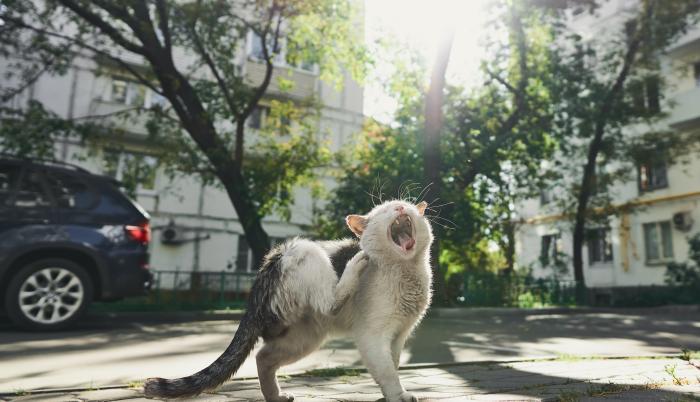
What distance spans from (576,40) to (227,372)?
17371mm

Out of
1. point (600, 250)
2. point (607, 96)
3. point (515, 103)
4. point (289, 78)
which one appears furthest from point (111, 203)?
point (600, 250)

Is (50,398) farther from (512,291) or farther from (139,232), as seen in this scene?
(512,291)

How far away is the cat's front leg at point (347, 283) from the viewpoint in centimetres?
268

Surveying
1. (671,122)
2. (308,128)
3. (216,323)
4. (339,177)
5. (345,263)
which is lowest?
(216,323)

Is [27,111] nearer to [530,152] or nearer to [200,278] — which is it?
[200,278]

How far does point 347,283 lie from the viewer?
2.70m

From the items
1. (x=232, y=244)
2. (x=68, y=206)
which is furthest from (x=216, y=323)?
(x=232, y=244)

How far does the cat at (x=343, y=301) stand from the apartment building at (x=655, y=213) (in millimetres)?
18736

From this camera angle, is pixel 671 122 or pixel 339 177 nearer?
pixel 339 177

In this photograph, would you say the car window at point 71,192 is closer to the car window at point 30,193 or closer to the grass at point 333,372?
the car window at point 30,193

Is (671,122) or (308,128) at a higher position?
(671,122)

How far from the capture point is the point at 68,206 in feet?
24.7

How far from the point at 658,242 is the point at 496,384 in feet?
78.3

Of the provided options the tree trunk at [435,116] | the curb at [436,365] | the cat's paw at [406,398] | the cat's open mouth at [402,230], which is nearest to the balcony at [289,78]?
the tree trunk at [435,116]
